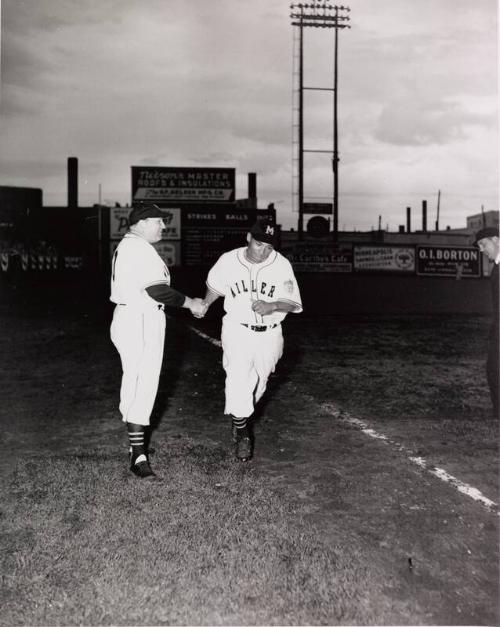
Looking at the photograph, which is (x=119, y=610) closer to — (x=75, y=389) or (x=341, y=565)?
(x=341, y=565)

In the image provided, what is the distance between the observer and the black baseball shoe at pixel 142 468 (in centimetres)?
462

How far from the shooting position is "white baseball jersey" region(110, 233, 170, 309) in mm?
4523

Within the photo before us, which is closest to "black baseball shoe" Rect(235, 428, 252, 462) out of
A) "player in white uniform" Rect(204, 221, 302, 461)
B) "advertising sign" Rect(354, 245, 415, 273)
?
"player in white uniform" Rect(204, 221, 302, 461)

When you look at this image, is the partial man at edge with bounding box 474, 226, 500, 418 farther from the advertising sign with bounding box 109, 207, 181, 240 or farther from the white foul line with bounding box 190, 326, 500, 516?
the advertising sign with bounding box 109, 207, 181, 240

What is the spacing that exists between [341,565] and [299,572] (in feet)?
0.80

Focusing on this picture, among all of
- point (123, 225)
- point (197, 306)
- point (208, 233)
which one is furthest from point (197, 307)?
point (123, 225)

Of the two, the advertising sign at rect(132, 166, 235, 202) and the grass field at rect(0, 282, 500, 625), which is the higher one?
the advertising sign at rect(132, 166, 235, 202)

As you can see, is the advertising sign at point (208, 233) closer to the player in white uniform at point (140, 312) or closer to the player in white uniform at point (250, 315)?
the player in white uniform at point (250, 315)

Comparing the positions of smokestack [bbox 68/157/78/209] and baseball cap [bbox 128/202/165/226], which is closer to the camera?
baseball cap [bbox 128/202/165/226]

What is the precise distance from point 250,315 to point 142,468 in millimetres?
1491

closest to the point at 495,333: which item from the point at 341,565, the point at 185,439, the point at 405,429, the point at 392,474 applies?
the point at 405,429

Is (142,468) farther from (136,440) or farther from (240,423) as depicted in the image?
(240,423)

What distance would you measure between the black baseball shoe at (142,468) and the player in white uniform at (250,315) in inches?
30.8

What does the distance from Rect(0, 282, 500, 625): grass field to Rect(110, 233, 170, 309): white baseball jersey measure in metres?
1.31
